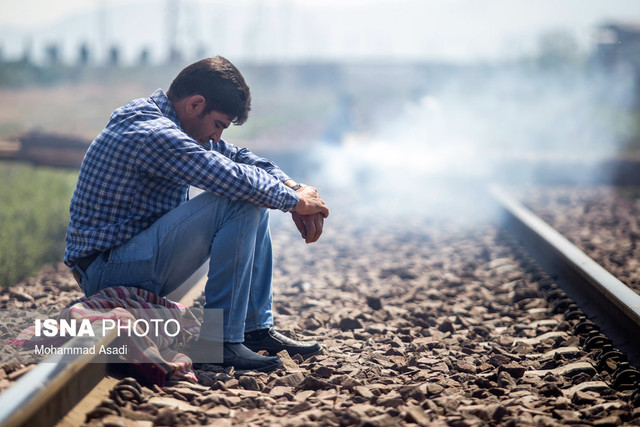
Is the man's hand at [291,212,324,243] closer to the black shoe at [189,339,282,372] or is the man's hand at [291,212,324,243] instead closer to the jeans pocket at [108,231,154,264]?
the black shoe at [189,339,282,372]

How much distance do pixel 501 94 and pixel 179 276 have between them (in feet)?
112

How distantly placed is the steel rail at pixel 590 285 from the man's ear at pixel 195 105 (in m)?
2.56

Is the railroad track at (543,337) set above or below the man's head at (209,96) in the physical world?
below

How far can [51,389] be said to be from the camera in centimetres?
237

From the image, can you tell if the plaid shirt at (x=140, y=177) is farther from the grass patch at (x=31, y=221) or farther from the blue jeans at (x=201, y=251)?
the grass patch at (x=31, y=221)

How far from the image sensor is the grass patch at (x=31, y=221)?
6257 mm

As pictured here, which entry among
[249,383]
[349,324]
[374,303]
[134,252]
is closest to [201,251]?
[134,252]

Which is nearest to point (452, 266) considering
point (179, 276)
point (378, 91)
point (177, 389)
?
point (179, 276)

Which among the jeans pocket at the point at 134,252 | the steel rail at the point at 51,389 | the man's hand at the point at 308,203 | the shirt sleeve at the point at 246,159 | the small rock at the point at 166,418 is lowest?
the small rock at the point at 166,418

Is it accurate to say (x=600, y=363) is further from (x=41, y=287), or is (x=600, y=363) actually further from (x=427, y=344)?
(x=41, y=287)

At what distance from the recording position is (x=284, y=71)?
44.8m

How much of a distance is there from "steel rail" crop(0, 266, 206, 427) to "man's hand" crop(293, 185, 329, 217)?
4.03ft

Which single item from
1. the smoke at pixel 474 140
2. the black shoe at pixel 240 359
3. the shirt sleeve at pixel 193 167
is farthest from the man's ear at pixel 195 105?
the smoke at pixel 474 140

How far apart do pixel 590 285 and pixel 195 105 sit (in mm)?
2957
